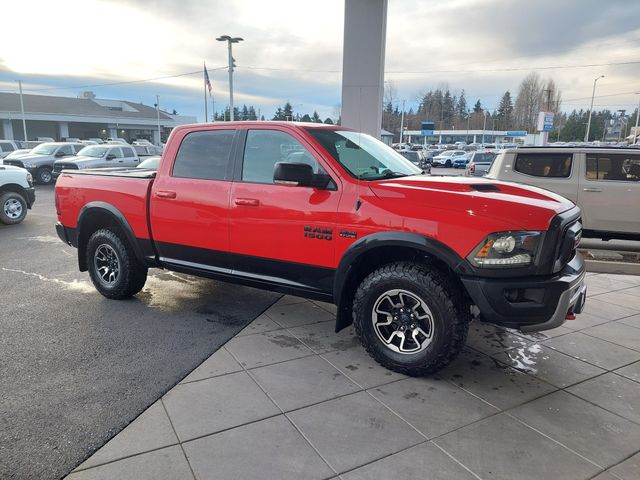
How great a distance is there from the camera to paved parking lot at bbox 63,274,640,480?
265 centimetres

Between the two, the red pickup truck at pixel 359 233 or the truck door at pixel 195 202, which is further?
the truck door at pixel 195 202

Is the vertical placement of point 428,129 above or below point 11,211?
above

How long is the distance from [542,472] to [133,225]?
4.42m

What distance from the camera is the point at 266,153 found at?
436 centimetres

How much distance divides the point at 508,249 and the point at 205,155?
305cm

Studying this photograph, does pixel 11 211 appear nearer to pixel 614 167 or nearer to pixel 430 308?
pixel 430 308

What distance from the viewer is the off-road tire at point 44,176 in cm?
2038

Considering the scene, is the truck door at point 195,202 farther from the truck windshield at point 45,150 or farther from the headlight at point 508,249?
the truck windshield at point 45,150

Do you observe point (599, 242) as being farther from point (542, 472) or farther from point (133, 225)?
point (133, 225)

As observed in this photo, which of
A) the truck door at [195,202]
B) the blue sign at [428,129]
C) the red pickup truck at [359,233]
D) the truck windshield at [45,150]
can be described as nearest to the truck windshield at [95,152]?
the truck windshield at [45,150]

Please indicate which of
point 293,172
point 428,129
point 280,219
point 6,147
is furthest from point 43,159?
point 428,129

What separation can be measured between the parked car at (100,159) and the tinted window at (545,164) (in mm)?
16056

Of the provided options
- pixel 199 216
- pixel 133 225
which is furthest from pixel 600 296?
pixel 133 225

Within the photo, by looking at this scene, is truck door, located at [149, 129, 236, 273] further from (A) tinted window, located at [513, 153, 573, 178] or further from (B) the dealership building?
(B) the dealership building
